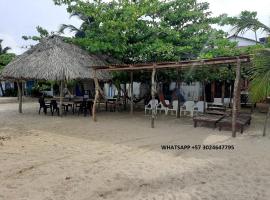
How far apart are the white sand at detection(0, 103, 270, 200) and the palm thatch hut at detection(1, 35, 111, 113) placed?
3.65 m

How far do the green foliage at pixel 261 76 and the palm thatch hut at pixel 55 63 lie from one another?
654cm

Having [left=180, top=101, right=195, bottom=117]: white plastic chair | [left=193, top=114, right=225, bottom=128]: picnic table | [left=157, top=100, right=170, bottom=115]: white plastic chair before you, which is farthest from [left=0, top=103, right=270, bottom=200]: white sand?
[left=157, top=100, right=170, bottom=115]: white plastic chair

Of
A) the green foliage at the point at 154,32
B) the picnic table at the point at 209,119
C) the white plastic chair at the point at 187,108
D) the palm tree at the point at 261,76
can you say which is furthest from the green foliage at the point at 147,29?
the palm tree at the point at 261,76

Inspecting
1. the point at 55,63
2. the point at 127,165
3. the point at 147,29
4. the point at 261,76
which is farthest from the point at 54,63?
the point at 127,165

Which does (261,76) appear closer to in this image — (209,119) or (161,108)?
(209,119)

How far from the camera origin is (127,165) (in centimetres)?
663

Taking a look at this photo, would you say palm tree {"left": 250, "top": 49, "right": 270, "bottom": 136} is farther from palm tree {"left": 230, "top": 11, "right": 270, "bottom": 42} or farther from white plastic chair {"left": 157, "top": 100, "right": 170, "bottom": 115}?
white plastic chair {"left": 157, "top": 100, "right": 170, "bottom": 115}

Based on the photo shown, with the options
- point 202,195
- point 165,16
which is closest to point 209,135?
point 202,195

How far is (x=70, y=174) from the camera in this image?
235 inches

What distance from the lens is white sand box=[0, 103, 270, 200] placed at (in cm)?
514

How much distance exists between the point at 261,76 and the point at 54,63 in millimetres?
8547

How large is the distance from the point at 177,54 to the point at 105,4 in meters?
4.06

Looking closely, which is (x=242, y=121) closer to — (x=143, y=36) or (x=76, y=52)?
(x=143, y=36)

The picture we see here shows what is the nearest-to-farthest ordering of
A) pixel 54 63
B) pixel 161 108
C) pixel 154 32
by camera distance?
pixel 54 63 < pixel 154 32 < pixel 161 108
